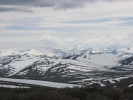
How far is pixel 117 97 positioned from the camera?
1767 cm

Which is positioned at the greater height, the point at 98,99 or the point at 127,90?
the point at 98,99

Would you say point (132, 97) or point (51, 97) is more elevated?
point (51, 97)

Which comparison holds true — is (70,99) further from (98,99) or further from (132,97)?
(132,97)

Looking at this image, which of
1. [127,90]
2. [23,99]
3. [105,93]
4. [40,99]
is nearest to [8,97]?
[23,99]

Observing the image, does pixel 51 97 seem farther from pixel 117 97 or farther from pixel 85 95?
pixel 117 97

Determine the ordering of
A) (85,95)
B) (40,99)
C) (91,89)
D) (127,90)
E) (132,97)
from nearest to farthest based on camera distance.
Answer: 1. (40,99)
2. (85,95)
3. (132,97)
4. (91,89)
5. (127,90)

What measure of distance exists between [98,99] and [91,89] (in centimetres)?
653

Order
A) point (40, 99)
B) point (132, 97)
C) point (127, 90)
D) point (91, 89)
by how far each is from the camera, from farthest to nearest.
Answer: point (127, 90) < point (91, 89) < point (132, 97) < point (40, 99)

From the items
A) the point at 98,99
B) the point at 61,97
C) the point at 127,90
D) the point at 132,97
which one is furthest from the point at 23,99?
the point at 127,90

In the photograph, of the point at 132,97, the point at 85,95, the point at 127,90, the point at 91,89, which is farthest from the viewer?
the point at 127,90

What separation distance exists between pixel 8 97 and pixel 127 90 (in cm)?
1214

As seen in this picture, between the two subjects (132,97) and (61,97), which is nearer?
(61,97)

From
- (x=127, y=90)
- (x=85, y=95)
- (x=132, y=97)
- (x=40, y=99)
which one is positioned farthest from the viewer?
(x=127, y=90)

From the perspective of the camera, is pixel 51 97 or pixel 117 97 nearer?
pixel 51 97
